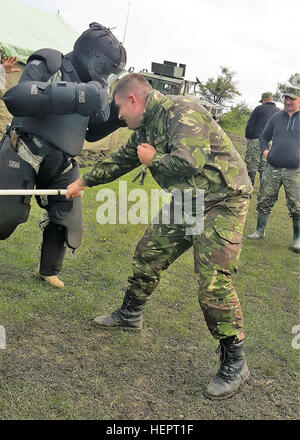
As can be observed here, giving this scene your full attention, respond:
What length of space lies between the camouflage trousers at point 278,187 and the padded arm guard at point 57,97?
4148mm

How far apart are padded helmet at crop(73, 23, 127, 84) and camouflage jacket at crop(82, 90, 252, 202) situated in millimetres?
683

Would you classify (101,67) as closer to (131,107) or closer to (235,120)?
(131,107)

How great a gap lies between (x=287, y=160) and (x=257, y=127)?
3.77 meters

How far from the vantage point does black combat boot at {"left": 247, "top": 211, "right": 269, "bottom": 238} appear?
7258mm

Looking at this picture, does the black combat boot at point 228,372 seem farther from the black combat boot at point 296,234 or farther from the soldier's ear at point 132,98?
the black combat boot at point 296,234

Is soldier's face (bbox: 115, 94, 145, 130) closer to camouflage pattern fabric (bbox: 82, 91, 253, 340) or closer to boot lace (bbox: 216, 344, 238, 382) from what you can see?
camouflage pattern fabric (bbox: 82, 91, 253, 340)

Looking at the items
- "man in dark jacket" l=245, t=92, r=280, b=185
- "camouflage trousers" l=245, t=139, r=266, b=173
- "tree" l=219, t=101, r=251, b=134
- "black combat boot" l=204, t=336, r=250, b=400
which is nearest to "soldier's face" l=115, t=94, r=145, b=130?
"black combat boot" l=204, t=336, r=250, b=400

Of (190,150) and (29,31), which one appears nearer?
(190,150)

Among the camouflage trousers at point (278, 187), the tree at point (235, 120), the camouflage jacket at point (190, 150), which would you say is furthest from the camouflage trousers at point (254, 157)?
the tree at point (235, 120)

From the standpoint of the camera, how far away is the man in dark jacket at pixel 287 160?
6.69 meters

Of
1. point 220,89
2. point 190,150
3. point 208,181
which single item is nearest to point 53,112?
point 190,150

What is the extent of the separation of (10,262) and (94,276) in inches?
35.1

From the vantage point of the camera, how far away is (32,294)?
13.9 feet

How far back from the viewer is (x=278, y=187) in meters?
6.94
